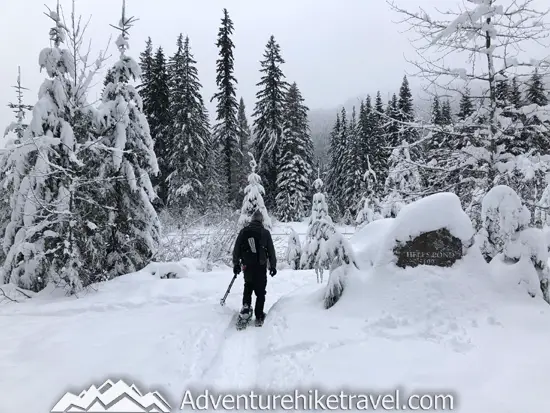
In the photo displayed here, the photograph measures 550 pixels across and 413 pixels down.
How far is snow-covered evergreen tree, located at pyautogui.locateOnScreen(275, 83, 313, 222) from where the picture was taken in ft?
105

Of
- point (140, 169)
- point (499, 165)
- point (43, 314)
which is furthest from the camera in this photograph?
point (140, 169)

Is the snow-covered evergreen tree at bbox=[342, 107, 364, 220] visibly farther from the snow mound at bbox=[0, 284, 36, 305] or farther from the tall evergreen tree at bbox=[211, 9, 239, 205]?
the snow mound at bbox=[0, 284, 36, 305]

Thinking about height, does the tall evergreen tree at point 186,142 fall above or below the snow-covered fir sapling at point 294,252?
above

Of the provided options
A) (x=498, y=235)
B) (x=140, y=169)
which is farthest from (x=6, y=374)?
(x=498, y=235)

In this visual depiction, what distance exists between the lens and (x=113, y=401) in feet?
11.1

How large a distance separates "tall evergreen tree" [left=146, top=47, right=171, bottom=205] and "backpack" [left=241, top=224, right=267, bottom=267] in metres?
23.7

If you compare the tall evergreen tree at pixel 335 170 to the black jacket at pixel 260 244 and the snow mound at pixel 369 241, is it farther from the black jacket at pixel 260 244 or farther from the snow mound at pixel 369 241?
the black jacket at pixel 260 244

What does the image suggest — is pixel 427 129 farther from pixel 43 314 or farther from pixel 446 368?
pixel 43 314

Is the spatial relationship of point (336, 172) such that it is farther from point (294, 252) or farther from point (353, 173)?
point (294, 252)

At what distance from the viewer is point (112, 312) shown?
6.54 m

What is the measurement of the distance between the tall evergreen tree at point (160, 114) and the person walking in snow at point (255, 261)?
23.6 meters

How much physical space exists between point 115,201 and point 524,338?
28.4 feet

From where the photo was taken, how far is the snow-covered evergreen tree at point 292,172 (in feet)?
105

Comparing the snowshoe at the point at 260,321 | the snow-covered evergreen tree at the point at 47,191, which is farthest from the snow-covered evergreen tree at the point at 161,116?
the snowshoe at the point at 260,321
